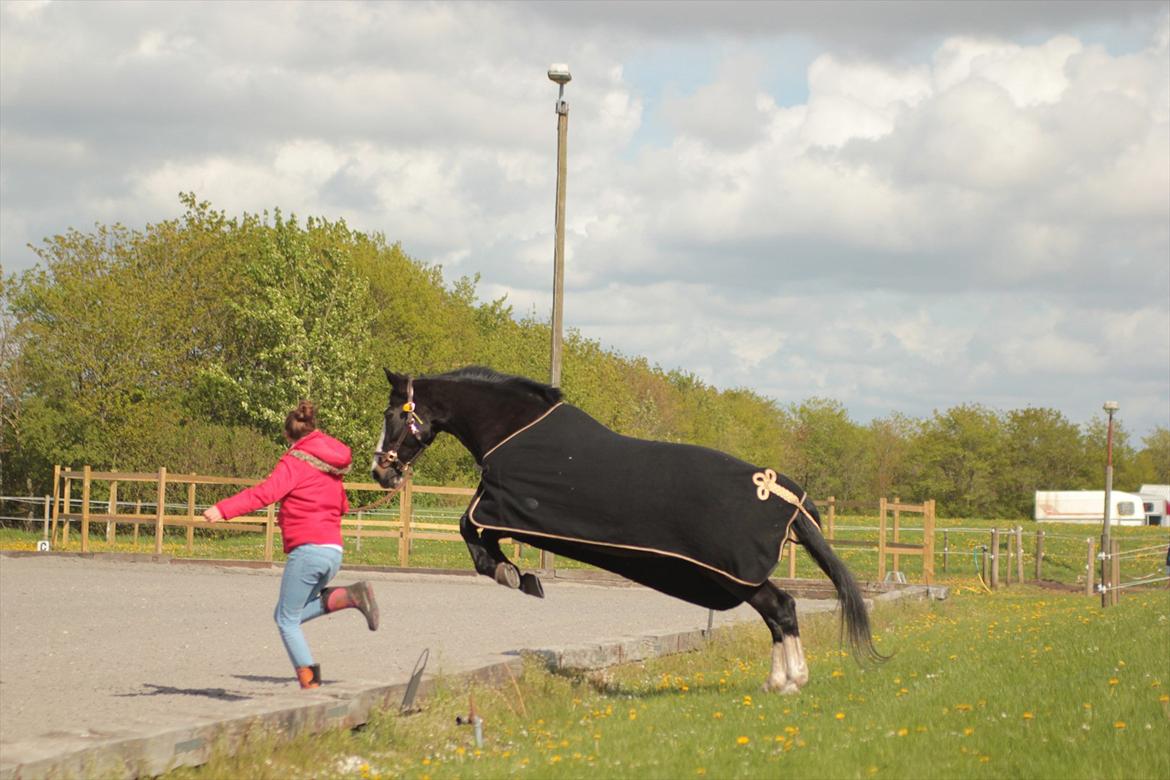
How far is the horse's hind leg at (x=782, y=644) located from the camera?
389 inches

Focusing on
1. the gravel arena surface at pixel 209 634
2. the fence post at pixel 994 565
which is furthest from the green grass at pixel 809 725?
the fence post at pixel 994 565

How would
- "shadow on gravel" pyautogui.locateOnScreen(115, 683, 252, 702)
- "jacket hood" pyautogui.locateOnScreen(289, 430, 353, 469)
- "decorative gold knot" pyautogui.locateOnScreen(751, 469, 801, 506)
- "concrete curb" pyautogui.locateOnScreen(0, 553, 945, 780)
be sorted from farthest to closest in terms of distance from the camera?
"shadow on gravel" pyautogui.locateOnScreen(115, 683, 252, 702) < "jacket hood" pyautogui.locateOnScreen(289, 430, 353, 469) < "decorative gold knot" pyautogui.locateOnScreen(751, 469, 801, 506) < "concrete curb" pyautogui.locateOnScreen(0, 553, 945, 780)

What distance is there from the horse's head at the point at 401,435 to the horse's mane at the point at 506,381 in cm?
23

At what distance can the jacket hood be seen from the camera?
962 cm

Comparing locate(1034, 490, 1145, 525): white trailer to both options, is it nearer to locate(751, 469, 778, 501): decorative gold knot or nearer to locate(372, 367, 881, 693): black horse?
locate(751, 469, 778, 501): decorative gold knot

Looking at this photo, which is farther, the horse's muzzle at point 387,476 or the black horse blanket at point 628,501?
the horse's muzzle at point 387,476

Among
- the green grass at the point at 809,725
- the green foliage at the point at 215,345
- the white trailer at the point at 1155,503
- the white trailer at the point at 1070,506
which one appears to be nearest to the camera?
the green grass at the point at 809,725

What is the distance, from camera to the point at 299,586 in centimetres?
948

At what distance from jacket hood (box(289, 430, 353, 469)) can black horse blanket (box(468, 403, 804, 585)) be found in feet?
3.36

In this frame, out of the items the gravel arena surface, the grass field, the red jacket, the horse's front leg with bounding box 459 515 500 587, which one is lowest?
the grass field

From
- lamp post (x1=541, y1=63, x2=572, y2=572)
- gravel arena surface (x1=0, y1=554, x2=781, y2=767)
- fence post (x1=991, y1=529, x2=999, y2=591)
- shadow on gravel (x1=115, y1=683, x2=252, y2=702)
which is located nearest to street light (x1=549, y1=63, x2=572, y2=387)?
lamp post (x1=541, y1=63, x2=572, y2=572)

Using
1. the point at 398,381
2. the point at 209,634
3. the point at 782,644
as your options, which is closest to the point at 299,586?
the point at 398,381

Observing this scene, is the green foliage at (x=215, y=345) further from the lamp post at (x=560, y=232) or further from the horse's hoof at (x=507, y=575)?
the horse's hoof at (x=507, y=575)

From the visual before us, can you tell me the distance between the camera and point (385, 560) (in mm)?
31172
